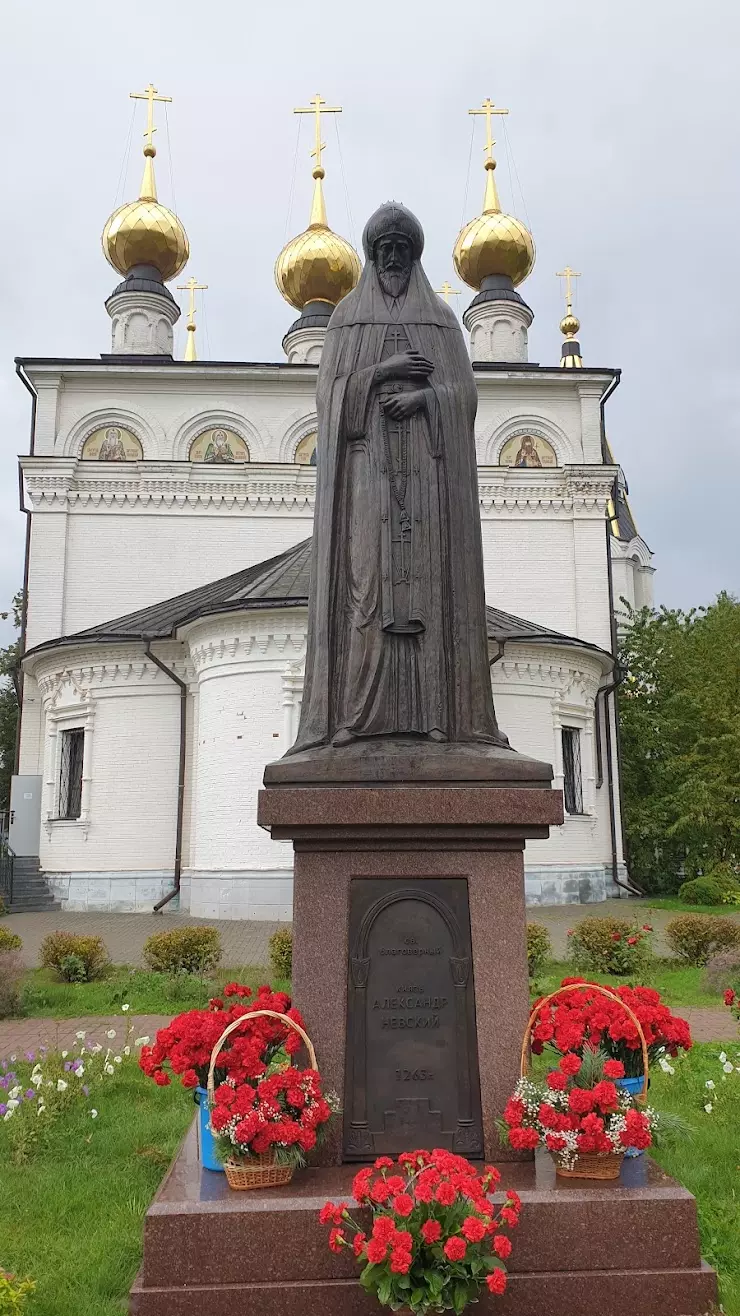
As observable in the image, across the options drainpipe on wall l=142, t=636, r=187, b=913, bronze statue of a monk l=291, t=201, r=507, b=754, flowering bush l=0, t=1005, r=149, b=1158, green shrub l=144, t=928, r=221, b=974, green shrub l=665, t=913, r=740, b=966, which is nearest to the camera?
bronze statue of a monk l=291, t=201, r=507, b=754

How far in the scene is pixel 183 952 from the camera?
1077cm

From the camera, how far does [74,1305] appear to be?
3.56 meters

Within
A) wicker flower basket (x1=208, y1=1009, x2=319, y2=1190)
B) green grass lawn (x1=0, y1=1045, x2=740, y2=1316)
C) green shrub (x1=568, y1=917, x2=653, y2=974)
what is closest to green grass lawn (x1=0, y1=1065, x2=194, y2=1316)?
green grass lawn (x1=0, y1=1045, x2=740, y2=1316)

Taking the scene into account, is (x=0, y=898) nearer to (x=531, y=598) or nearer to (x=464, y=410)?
(x=531, y=598)

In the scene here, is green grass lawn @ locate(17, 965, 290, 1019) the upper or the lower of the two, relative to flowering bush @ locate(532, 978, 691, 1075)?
lower

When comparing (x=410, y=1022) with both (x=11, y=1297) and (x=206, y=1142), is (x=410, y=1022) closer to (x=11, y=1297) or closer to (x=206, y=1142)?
(x=206, y=1142)

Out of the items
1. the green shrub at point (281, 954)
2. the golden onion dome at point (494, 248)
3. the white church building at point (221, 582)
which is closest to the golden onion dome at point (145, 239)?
the white church building at point (221, 582)

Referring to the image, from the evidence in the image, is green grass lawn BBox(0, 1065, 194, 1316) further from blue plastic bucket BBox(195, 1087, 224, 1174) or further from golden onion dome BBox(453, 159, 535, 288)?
golden onion dome BBox(453, 159, 535, 288)

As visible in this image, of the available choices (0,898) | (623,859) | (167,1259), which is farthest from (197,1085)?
(623,859)

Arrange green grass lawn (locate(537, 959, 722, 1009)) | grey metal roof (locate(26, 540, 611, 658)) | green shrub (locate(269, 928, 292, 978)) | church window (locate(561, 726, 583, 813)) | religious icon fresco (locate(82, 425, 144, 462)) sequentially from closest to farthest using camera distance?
green grass lawn (locate(537, 959, 722, 1009)), green shrub (locate(269, 928, 292, 978)), grey metal roof (locate(26, 540, 611, 658)), church window (locate(561, 726, 583, 813)), religious icon fresco (locate(82, 425, 144, 462))

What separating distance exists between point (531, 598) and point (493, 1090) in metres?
18.8

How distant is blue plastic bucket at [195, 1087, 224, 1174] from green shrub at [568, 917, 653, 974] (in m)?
7.52

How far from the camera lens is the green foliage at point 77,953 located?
1066 centimetres

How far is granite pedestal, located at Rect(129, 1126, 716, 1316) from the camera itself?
3221 mm
